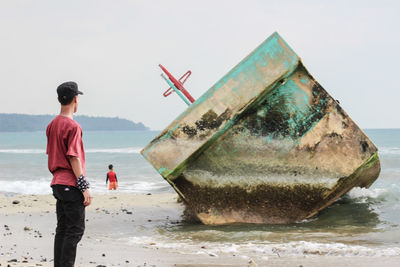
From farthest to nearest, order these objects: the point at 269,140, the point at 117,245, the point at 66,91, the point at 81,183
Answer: the point at 269,140, the point at 117,245, the point at 66,91, the point at 81,183

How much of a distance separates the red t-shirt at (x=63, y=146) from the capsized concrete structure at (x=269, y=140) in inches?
95.4

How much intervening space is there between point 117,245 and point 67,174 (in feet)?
6.68

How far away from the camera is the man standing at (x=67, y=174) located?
302 centimetres

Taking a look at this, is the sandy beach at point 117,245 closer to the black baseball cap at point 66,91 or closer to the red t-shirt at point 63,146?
the red t-shirt at point 63,146

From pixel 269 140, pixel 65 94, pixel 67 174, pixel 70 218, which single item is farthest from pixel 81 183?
pixel 269 140

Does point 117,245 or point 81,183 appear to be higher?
point 81,183

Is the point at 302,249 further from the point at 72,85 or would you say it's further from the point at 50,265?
the point at 72,85

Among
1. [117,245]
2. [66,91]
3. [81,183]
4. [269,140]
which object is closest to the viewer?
[81,183]

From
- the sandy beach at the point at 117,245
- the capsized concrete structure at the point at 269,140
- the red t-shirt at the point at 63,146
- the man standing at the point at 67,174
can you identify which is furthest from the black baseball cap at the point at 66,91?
the capsized concrete structure at the point at 269,140

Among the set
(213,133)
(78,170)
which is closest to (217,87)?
(213,133)

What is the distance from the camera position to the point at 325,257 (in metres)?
4.34

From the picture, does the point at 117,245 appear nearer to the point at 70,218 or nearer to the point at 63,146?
the point at 70,218

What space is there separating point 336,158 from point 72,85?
3.37 metres

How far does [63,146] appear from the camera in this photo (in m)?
3.05
